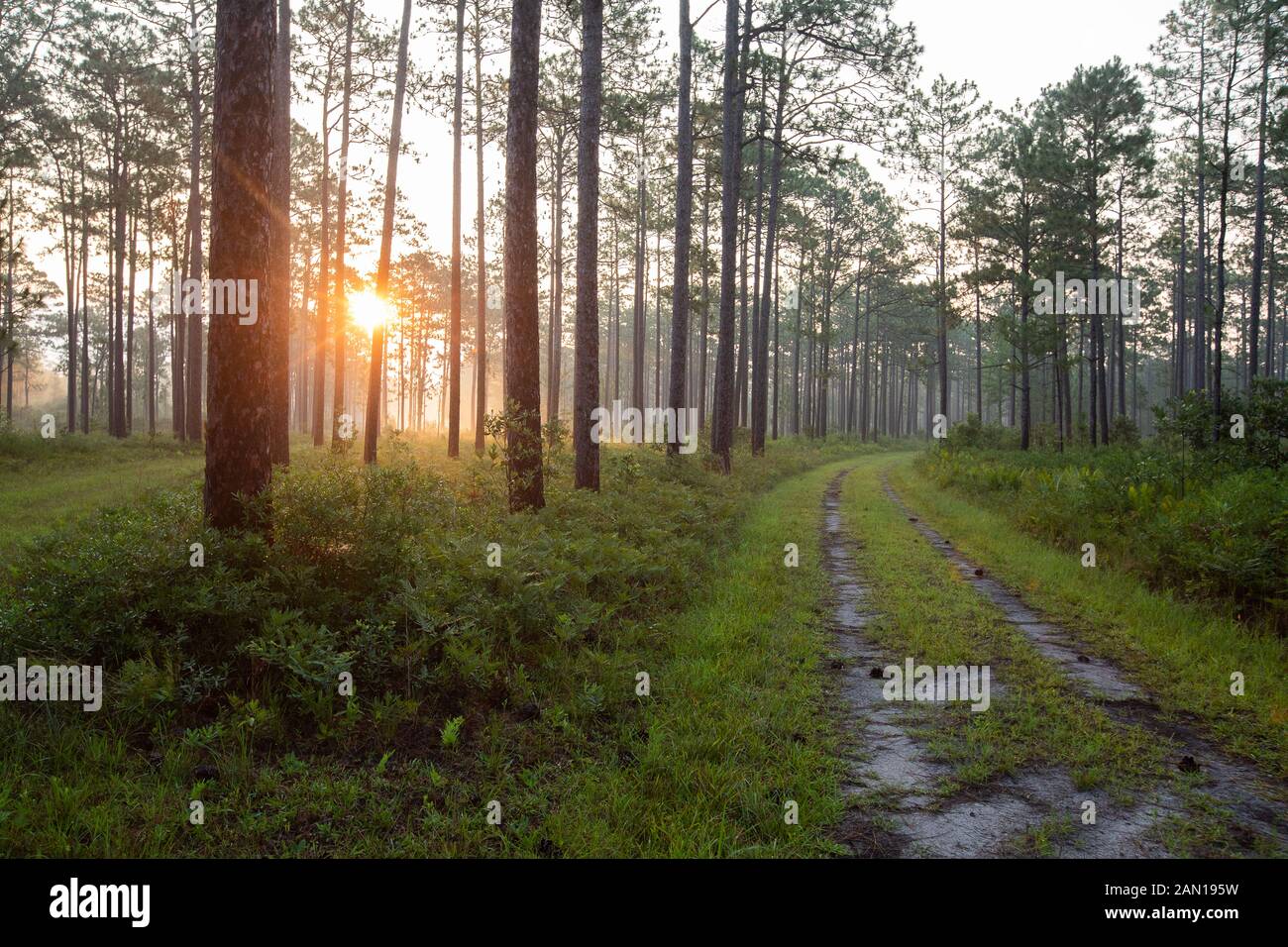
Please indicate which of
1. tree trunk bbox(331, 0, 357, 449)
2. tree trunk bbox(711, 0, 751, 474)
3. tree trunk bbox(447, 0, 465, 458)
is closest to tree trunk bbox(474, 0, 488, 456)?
tree trunk bbox(447, 0, 465, 458)

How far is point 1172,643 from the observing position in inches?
240

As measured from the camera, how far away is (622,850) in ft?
10.4

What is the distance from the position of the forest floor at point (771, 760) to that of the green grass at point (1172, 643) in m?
0.03

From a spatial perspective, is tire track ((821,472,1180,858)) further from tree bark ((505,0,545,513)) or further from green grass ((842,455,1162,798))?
tree bark ((505,0,545,513))

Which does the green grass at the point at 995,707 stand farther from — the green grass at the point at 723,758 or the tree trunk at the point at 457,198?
the tree trunk at the point at 457,198

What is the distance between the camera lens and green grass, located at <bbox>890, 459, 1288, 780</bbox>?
4.56 m

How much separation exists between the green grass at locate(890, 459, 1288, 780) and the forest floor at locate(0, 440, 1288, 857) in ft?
0.10

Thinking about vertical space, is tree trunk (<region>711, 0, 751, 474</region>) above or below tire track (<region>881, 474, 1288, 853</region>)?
above

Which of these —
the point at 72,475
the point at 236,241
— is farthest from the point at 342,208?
the point at 236,241

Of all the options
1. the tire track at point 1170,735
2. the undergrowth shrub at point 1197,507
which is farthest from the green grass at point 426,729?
the undergrowth shrub at point 1197,507

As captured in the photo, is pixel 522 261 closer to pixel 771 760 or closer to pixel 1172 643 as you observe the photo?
pixel 771 760
